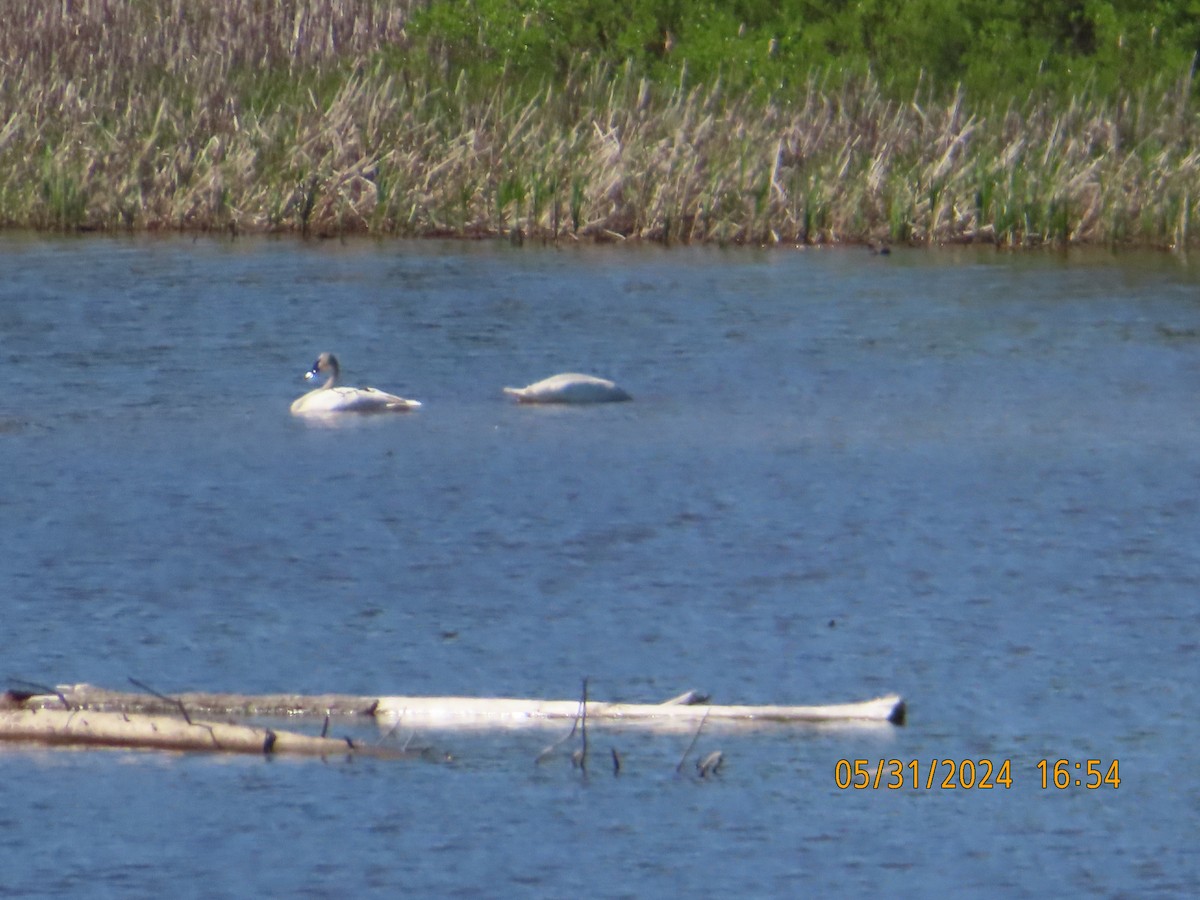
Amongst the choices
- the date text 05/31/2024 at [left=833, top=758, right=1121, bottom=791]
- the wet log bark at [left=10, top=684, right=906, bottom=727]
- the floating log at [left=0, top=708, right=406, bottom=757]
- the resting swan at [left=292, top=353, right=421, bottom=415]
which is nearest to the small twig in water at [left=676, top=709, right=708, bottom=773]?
the wet log bark at [left=10, top=684, right=906, bottom=727]

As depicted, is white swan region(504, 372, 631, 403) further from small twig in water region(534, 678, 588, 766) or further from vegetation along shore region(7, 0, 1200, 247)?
vegetation along shore region(7, 0, 1200, 247)

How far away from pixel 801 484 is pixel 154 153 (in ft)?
40.9

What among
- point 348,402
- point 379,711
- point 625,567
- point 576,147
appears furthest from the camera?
point 576,147

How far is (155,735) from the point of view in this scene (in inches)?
297

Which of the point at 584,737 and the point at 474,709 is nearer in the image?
the point at 584,737

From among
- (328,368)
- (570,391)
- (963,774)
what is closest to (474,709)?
(963,774)

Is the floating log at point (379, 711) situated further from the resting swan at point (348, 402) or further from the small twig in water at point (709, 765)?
the resting swan at point (348, 402)

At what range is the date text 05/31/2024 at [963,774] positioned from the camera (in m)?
7.38

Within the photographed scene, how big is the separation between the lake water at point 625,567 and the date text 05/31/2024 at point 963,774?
0.04 meters

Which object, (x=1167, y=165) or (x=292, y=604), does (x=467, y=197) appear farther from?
(x=292, y=604)

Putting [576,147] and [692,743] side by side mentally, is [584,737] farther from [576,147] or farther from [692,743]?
[576,147]

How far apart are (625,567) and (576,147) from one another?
13.2 metres

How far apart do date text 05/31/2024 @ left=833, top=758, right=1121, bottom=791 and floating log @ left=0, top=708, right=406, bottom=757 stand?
4.19ft

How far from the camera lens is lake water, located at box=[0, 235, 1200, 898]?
6957mm
